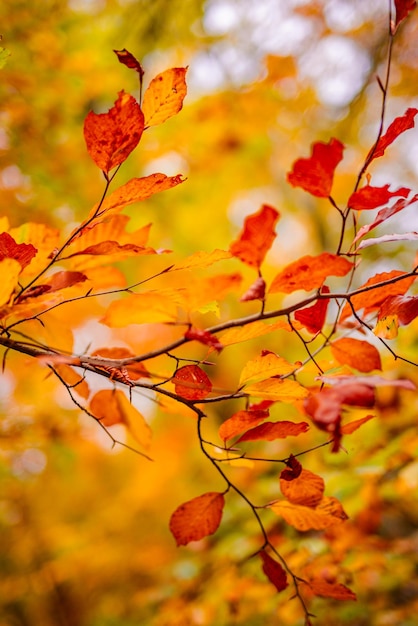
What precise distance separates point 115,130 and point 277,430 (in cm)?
34

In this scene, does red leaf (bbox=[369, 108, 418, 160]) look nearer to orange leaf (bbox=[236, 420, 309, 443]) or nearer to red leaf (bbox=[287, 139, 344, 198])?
red leaf (bbox=[287, 139, 344, 198])

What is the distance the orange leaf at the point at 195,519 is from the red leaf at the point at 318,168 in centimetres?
36

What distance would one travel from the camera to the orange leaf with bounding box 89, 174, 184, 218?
439 mm

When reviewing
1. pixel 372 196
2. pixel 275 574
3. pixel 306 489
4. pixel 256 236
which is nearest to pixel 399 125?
pixel 372 196

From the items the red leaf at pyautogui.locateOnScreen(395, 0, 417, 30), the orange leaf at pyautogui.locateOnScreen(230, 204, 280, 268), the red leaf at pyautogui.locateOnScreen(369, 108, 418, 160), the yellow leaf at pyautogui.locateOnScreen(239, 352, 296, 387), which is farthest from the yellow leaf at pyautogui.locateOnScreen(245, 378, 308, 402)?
the red leaf at pyautogui.locateOnScreen(395, 0, 417, 30)

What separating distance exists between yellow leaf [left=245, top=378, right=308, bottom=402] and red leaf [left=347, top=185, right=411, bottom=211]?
191 mm

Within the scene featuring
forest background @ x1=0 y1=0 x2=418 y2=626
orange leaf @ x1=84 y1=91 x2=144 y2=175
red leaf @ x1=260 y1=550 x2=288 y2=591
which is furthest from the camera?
forest background @ x1=0 y1=0 x2=418 y2=626

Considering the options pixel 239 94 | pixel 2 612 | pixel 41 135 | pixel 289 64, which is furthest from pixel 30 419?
pixel 2 612

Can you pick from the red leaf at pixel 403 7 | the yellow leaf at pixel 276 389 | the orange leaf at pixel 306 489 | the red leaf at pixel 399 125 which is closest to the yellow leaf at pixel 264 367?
the yellow leaf at pixel 276 389

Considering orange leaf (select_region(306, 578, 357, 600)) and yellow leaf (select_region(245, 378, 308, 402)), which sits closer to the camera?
yellow leaf (select_region(245, 378, 308, 402))

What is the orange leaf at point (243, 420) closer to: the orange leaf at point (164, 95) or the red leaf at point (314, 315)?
the red leaf at point (314, 315)

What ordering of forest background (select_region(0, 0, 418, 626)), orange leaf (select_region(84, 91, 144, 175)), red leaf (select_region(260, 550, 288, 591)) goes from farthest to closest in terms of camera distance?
forest background (select_region(0, 0, 418, 626)), red leaf (select_region(260, 550, 288, 591)), orange leaf (select_region(84, 91, 144, 175))

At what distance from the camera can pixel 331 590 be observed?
576 millimetres

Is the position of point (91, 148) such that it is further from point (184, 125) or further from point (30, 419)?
point (184, 125)
